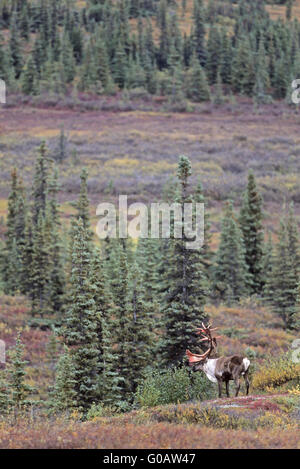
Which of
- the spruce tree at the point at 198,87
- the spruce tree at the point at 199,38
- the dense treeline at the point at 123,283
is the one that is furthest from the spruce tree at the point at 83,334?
the spruce tree at the point at 199,38

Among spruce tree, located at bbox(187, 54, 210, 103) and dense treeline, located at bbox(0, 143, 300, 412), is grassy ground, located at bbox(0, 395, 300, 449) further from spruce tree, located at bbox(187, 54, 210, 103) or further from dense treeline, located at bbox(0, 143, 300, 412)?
spruce tree, located at bbox(187, 54, 210, 103)

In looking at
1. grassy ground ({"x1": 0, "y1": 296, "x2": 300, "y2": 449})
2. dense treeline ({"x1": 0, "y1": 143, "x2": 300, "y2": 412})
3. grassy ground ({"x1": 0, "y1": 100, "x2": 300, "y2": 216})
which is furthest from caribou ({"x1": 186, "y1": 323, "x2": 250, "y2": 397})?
grassy ground ({"x1": 0, "y1": 100, "x2": 300, "y2": 216})

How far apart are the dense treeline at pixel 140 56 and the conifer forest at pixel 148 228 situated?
0.46 metres

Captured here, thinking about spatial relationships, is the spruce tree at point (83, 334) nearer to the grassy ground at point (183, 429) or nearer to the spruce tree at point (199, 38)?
the grassy ground at point (183, 429)

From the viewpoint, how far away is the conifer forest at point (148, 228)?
12.4 meters

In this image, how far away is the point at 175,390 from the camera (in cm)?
1420

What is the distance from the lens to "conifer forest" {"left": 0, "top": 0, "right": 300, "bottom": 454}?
12.4m

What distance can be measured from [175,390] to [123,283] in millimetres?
6004

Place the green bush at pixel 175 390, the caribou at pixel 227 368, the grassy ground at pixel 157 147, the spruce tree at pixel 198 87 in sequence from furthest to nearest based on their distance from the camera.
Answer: the spruce tree at pixel 198 87, the grassy ground at pixel 157 147, the green bush at pixel 175 390, the caribou at pixel 227 368

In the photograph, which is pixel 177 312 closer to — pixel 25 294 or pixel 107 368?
pixel 107 368

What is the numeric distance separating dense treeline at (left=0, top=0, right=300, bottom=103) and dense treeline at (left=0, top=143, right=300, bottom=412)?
50.3 meters

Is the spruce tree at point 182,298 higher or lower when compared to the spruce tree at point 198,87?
lower

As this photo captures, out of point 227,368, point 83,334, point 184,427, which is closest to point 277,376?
point 227,368

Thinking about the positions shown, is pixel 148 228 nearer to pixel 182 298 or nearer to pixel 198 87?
pixel 182 298
